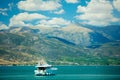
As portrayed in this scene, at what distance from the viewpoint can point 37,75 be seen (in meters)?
91.7

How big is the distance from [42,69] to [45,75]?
2377 mm

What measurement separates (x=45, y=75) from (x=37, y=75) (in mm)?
2643

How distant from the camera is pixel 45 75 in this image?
90.4m

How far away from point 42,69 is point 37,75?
7.23 ft

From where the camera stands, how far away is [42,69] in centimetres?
9200
